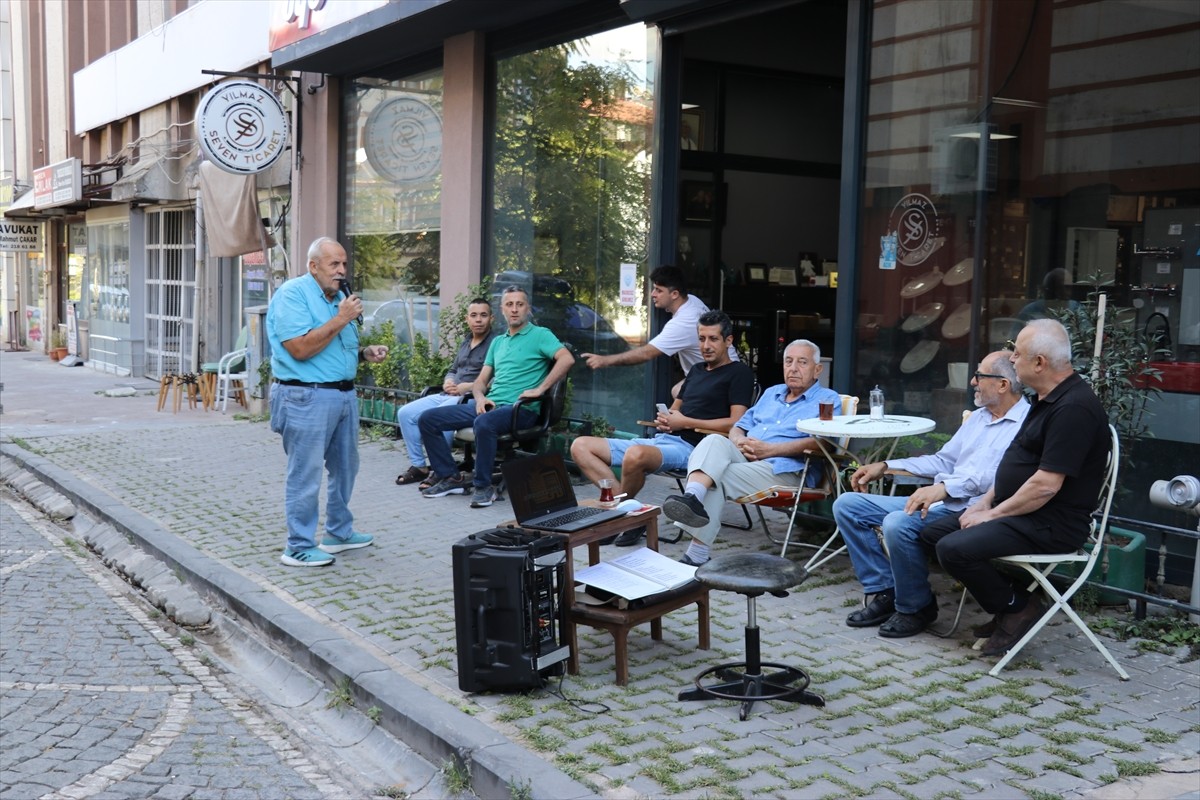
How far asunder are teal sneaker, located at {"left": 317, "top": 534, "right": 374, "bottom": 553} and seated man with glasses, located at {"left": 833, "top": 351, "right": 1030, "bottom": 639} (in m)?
3.21

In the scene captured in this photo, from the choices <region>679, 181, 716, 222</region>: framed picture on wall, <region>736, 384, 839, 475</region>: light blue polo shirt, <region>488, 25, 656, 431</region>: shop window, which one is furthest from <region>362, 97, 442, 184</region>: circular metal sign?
<region>736, 384, 839, 475</region>: light blue polo shirt

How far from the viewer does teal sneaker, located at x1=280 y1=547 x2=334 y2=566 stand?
7.24 meters

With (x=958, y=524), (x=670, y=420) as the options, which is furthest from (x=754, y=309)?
(x=958, y=524)

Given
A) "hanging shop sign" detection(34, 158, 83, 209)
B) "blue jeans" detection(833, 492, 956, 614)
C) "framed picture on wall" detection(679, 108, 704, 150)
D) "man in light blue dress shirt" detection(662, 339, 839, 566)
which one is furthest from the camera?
"hanging shop sign" detection(34, 158, 83, 209)

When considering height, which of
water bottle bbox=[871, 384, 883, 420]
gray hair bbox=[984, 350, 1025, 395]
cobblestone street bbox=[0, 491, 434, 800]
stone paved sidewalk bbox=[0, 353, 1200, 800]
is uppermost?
gray hair bbox=[984, 350, 1025, 395]

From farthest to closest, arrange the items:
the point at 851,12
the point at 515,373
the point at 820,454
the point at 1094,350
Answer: the point at 515,373
the point at 851,12
the point at 820,454
the point at 1094,350

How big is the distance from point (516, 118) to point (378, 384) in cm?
320

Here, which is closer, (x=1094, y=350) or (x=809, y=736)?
(x=809, y=736)

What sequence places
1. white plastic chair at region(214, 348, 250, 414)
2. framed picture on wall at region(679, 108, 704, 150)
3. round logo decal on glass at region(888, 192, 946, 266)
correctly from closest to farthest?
round logo decal on glass at region(888, 192, 946, 266)
framed picture on wall at region(679, 108, 704, 150)
white plastic chair at region(214, 348, 250, 414)

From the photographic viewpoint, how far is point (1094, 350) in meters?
6.22

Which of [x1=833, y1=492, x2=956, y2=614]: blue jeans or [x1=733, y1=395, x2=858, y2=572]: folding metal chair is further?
[x1=733, y1=395, x2=858, y2=572]: folding metal chair

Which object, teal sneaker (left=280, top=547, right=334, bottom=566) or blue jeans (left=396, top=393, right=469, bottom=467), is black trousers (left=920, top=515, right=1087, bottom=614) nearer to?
teal sneaker (left=280, top=547, right=334, bottom=566)

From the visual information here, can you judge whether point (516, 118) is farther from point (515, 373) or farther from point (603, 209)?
point (515, 373)

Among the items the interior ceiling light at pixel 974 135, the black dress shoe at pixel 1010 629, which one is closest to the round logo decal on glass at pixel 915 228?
the interior ceiling light at pixel 974 135
